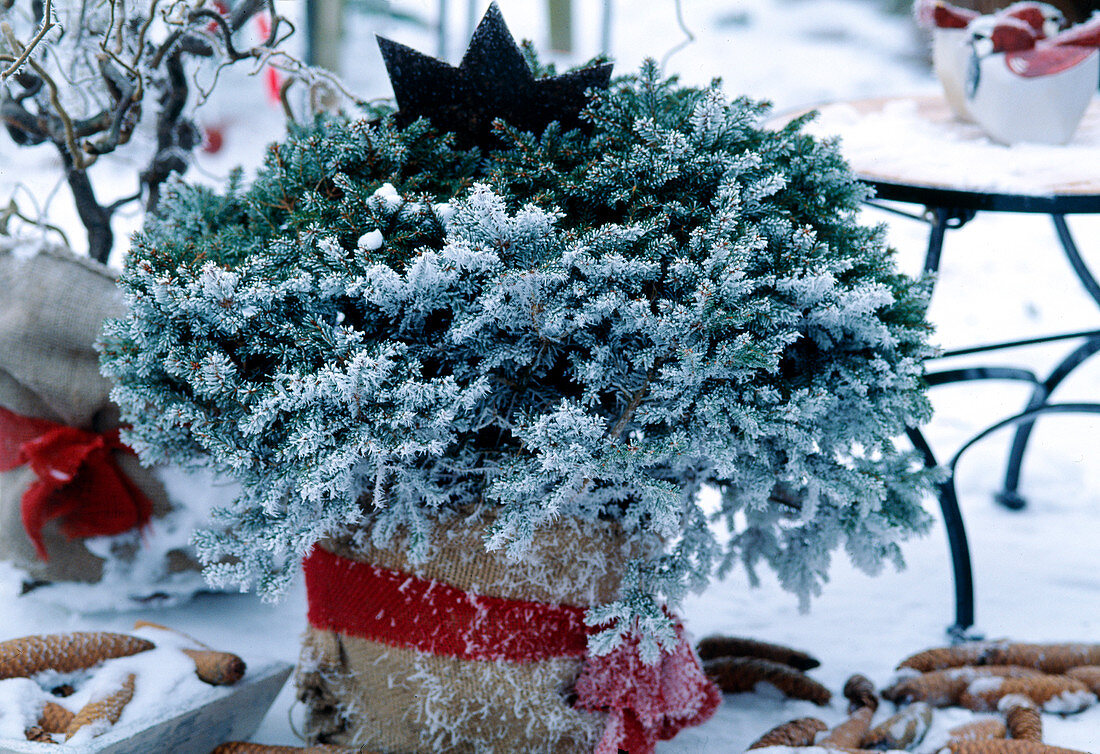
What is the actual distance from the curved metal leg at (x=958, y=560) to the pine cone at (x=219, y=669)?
4.02 feet

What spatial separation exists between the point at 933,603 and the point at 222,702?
55.7 inches

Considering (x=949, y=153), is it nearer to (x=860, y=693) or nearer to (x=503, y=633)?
(x=860, y=693)

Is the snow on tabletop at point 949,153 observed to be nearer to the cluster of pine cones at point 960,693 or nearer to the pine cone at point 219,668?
the cluster of pine cones at point 960,693

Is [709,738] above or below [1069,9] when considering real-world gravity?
below

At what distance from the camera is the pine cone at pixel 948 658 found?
5.02 feet

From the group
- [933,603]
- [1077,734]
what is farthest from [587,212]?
[933,603]

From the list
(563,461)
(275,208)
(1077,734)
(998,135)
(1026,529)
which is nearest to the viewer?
(563,461)

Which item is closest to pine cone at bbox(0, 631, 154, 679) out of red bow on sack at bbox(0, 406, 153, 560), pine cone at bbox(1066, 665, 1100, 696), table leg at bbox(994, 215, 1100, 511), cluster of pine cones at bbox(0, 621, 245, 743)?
cluster of pine cones at bbox(0, 621, 245, 743)

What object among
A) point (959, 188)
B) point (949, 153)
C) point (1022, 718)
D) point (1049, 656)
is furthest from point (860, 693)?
point (949, 153)

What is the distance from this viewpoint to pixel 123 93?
53.3 inches

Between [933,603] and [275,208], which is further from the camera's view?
[933,603]

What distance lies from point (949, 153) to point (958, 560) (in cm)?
76

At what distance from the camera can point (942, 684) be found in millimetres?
1442

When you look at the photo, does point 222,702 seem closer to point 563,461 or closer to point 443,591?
point 443,591
